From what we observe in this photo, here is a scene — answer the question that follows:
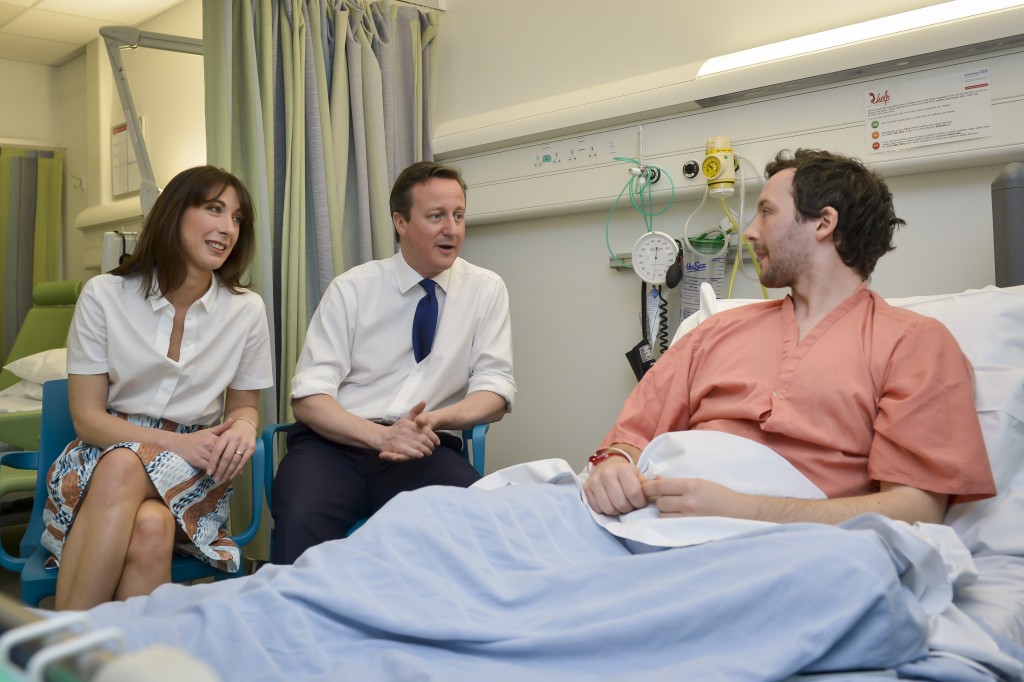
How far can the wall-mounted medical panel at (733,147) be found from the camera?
215 centimetres

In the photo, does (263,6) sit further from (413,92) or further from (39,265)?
Answer: (39,265)

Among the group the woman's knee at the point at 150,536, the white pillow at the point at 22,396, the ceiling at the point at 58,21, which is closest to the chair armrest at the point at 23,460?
the woman's knee at the point at 150,536

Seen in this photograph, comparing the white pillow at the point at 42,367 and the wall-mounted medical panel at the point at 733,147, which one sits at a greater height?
the wall-mounted medical panel at the point at 733,147

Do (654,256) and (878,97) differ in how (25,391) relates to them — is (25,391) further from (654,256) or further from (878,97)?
(878,97)

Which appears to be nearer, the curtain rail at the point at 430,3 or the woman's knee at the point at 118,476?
the woman's knee at the point at 118,476

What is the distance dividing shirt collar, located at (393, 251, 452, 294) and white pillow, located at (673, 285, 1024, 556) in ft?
4.02

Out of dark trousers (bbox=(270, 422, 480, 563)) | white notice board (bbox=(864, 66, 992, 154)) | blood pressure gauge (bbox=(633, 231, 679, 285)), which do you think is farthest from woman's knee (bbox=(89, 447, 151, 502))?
white notice board (bbox=(864, 66, 992, 154))

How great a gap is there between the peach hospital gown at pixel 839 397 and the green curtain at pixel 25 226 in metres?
4.92

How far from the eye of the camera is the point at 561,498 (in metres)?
1.62

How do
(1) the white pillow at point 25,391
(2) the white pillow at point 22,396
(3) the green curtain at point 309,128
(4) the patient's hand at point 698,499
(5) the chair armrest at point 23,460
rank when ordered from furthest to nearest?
(1) the white pillow at point 25,391, (2) the white pillow at point 22,396, (3) the green curtain at point 309,128, (5) the chair armrest at point 23,460, (4) the patient's hand at point 698,499

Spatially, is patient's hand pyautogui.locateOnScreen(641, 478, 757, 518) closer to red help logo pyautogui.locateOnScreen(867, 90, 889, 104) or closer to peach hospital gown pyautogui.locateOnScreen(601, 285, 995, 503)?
peach hospital gown pyautogui.locateOnScreen(601, 285, 995, 503)

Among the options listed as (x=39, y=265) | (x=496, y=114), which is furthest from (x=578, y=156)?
(x=39, y=265)

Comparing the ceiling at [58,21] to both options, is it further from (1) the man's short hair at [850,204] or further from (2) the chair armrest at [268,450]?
(1) the man's short hair at [850,204]

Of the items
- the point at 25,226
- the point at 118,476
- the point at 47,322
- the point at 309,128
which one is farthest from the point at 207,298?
the point at 25,226
